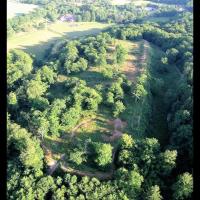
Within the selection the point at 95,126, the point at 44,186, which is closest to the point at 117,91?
the point at 95,126

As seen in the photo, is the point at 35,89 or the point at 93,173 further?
the point at 35,89

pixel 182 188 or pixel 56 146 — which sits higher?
pixel 56 146

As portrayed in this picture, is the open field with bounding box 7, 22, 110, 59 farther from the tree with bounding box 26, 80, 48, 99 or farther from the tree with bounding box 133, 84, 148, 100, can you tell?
the tree with bounding box 133, 84, 148, 100

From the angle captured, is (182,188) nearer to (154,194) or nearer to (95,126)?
(154,194)

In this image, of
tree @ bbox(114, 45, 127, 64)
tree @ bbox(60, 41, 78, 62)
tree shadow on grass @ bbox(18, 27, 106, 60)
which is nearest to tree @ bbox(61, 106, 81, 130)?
tree @ bbox(60, 41, 78, 62)

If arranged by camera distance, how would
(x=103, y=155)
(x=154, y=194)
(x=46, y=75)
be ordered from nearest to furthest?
(x=154, y=194) < (x=103, y=155) < (x=46, y=75)

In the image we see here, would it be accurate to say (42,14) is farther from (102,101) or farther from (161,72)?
(102,101)

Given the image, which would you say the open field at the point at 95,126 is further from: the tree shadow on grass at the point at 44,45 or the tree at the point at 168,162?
the tree shadow on grass at the point at 44,45
